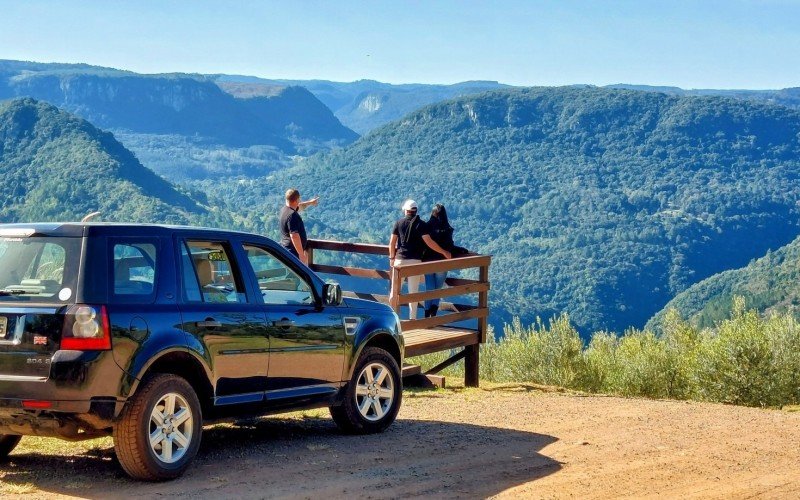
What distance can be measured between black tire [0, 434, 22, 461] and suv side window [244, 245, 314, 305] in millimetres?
1982

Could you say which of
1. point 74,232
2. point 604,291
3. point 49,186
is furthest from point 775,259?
point 74,232

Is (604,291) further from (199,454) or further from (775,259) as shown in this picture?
(199,454)

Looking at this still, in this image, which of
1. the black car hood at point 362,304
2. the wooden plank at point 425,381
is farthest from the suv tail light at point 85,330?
the wooden plank at point 425,381

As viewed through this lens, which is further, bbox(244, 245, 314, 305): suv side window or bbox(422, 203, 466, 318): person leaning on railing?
bbox(422, 203, 466, 318): person leaning on railing

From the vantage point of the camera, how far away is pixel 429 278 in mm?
14984

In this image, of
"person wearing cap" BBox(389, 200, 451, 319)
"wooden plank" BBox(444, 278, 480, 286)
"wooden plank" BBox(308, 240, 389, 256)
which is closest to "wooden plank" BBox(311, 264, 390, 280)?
"wooden plank" BBox(308, 240, 389, 256)

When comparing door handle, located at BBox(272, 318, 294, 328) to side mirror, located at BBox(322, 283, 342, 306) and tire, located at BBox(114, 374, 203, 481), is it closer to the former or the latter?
side mirror, located at BBox(322, 283, 342, 306)

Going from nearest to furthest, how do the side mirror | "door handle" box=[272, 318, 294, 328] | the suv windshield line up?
the suv windshield < "door handle" box=[272, 318, 294, 328] < the side mirror

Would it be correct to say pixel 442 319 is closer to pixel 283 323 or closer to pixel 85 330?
pixel 283 323

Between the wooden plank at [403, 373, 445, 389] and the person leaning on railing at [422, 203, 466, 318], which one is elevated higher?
the person leaning on railing at [422, 203, 466, 318]

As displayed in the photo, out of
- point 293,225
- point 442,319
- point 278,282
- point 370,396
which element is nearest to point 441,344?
point 442,319

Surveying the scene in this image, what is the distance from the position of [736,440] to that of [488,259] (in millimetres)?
6040

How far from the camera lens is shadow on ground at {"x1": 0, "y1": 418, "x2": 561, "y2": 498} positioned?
724 cm

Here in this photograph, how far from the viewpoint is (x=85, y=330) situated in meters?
6.84
